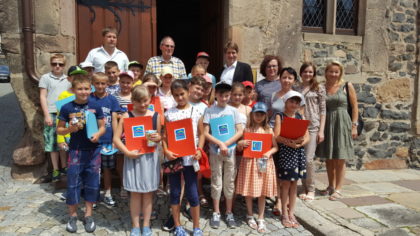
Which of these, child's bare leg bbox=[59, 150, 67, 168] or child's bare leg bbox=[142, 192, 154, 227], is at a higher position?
child's bare leg bbox=[59, 150, 67, 168]

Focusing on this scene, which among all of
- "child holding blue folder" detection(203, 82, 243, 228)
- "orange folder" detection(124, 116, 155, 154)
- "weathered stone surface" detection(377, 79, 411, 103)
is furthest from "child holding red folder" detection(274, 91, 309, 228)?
"weathered stone surface" detection(377, 79, 411, 103)

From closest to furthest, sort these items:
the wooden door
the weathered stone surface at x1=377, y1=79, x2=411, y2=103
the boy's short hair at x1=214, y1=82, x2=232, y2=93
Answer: the boy's short hair at x1=214, y1=82, x2=232, y2=93, the wooden door, the weathered stone surface at x1=377, y1=79, x2=411, y2=103

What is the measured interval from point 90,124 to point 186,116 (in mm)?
860

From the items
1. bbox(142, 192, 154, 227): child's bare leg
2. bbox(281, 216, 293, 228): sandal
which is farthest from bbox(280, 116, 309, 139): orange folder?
bbox(142, 192, 154, 227): child's bare leg

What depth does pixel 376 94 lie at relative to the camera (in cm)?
592

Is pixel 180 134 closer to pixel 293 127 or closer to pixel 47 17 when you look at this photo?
pixel 293 127

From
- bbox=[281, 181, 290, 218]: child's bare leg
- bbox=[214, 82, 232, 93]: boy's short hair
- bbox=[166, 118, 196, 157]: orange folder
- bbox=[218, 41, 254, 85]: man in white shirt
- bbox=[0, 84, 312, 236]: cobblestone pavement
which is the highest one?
bbox=[218, 41, 254, 85]: man in white shirt

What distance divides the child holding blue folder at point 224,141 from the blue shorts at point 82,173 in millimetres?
1078

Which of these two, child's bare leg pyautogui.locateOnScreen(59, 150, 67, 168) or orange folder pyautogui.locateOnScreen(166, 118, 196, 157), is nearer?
orange folder pyautogui.locateOnScreen(166, 118, 196, 157)

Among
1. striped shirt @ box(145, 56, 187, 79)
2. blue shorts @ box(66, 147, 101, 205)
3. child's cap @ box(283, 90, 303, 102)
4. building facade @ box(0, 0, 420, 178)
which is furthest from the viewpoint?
building facade @ box(0, 0, 420, 178)

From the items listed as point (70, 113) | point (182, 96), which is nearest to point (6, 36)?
point (70, 113)

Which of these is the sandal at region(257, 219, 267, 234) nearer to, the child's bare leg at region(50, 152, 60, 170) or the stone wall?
the child's bare leg at region(50, 152, 60, 170)

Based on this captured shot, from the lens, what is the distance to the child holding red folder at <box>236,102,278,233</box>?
3039mm

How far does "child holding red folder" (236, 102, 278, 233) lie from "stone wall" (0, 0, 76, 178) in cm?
279
